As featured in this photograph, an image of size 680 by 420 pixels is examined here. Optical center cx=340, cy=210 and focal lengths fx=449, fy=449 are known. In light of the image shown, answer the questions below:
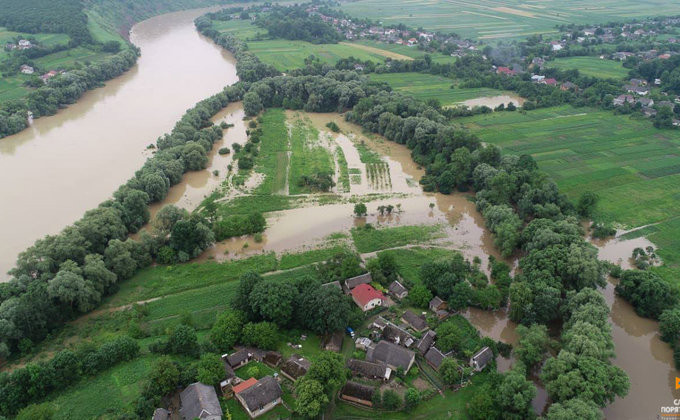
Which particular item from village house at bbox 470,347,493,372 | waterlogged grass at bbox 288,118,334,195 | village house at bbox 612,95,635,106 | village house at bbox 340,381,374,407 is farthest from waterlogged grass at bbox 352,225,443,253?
village house at bbox 612,95,635,106

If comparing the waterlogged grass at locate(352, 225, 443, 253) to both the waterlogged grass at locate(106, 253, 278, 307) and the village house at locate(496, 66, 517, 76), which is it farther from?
the village house at locate(496, 66, 517, 76)

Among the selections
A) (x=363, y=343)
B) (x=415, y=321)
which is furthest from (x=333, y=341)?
(x=415, y=321)

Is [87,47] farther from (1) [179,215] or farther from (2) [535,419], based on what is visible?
(2) [535,419]

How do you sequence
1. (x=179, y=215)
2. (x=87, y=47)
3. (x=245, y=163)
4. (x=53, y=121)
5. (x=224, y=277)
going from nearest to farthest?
(x=224, y=277) → (x=179, y=215) → (x=245, y=163) → (x=53, y=121) → (x=87, y=47)

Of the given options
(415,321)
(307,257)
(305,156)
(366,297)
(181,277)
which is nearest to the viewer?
(415,321)

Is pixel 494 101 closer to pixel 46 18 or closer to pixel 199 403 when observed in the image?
pixel 199 403

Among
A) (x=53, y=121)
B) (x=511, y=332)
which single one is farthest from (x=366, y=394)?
(x=53, y=121)

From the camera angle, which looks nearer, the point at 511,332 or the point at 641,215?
the point at 511,332
